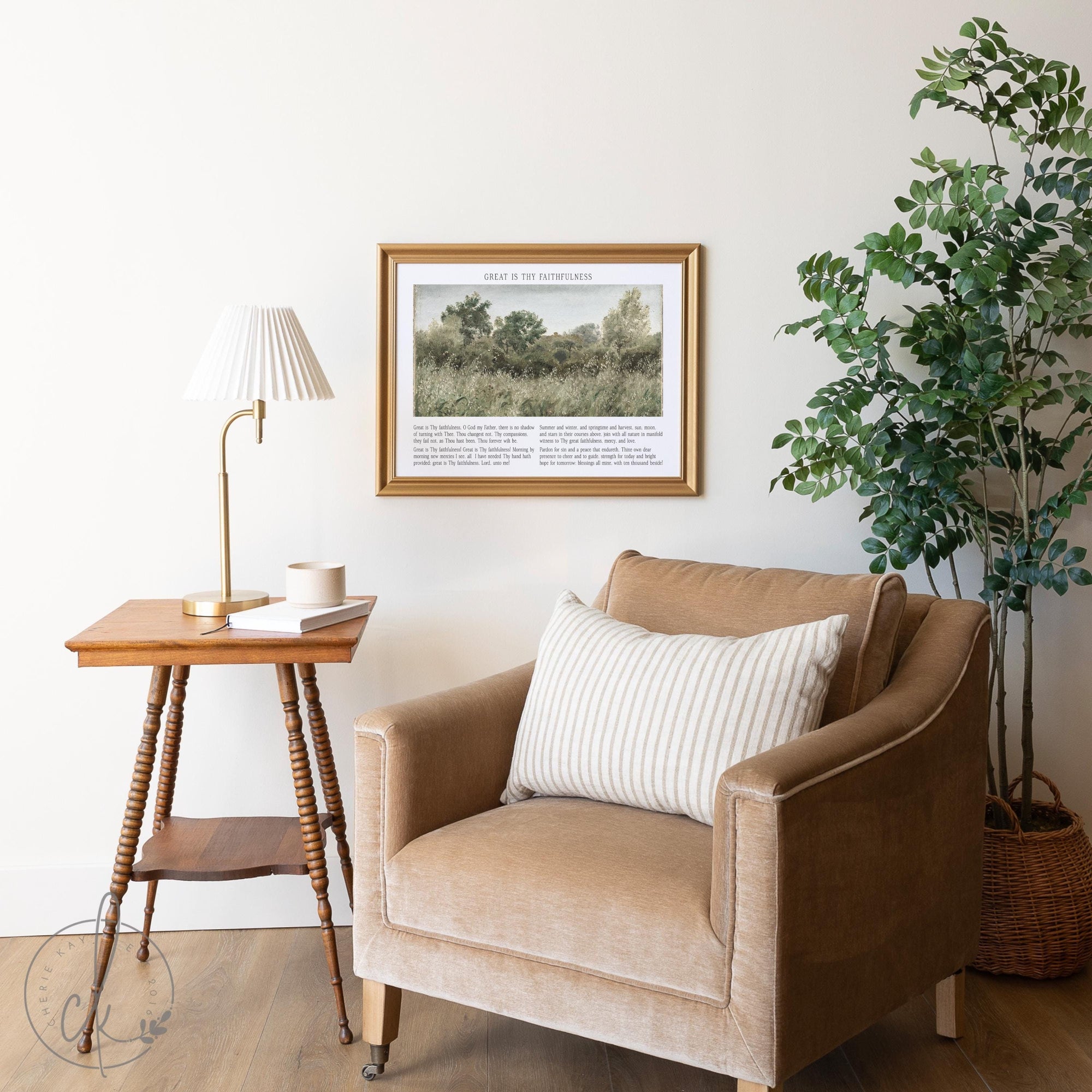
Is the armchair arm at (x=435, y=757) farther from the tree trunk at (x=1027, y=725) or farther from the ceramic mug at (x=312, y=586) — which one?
the tree trunk at (x=1027, y=725)

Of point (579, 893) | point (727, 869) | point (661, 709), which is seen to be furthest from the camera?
point (661, 709)

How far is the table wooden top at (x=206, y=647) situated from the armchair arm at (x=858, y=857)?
816 millimetres

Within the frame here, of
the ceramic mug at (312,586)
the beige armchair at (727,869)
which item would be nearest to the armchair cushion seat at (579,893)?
the beige armchair at (727,869)

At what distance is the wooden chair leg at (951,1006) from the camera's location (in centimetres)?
199

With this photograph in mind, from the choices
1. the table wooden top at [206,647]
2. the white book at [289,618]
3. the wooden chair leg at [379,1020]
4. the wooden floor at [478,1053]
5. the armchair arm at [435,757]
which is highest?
→ the white book at [289,618]

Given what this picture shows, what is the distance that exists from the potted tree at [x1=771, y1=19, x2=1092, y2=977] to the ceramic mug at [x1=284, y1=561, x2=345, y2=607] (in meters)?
0.94

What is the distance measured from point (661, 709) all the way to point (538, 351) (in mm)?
1035

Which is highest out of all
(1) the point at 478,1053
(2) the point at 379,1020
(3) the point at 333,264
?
(3) the point at 333,264

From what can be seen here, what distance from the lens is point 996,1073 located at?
1900 millimetres

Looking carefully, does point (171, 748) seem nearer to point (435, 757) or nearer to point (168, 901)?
point (168, 901)

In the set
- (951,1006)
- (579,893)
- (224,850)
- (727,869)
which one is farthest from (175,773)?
(951,1006)

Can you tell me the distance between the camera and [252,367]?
6.92ft

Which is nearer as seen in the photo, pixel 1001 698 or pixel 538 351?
pixel 1001 698

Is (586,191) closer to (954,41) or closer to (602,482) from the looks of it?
(602,482)
